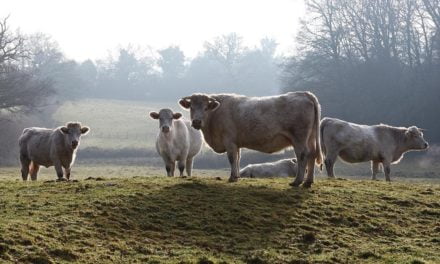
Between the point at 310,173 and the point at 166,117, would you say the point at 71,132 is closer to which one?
the point at 166,117

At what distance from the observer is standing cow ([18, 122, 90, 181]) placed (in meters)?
17.8

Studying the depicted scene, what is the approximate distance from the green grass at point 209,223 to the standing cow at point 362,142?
25.2 ft

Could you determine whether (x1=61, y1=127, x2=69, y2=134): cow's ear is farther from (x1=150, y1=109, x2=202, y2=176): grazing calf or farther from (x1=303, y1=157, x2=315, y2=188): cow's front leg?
(x1=303, y1=157, x2=315, y2=188): cow's front leg

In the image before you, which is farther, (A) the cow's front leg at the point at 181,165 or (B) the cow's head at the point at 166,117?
(A) the cow's front leg at the point at 181,165

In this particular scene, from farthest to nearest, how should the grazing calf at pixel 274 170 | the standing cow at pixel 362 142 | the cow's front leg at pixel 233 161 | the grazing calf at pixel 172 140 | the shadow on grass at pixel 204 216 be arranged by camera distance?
the grazing calf at pixel 274 170 < the standing cow at pixel 362 142 < the grazing calf at pixel 172 140 < the cow's front leg at pixel 233 161 < the shadow on grass at pixel 204 216

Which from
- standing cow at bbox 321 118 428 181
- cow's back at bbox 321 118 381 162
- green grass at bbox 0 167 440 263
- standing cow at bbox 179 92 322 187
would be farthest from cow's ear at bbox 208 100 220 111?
cow's back at bbox 321 118 381 162

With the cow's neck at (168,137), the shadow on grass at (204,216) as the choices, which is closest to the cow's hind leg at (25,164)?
the cow's neck at (168,137)

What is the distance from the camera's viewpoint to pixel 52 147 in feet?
59.4

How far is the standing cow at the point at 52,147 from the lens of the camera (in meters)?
17.8

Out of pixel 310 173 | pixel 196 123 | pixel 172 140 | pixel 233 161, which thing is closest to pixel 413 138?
pixel 172 140

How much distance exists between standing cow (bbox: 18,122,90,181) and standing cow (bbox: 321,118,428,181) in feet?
29.8

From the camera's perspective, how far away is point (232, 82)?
118688mm

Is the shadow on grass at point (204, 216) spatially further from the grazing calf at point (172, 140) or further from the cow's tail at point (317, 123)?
the grazing calf at point (172, 140)

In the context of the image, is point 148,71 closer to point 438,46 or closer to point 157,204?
point 438,46
